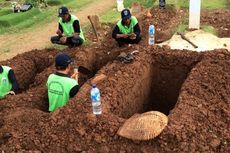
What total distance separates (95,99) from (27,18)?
10.2 meters

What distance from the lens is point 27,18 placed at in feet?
51.1

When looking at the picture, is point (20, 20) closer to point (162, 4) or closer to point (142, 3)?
point (142, 3)

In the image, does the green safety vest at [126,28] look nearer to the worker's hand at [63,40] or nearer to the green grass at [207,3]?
the worker's hand at [63,40]

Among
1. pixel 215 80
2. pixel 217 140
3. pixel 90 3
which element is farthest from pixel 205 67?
pixel 90 3

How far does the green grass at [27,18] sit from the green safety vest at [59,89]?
7.74 metres

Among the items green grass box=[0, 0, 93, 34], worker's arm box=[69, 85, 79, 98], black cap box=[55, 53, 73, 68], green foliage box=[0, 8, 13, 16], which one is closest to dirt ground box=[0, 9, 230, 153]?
worker's arm box=[69, 85, 79, 98]

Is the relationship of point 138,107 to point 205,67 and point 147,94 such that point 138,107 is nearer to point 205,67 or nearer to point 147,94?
point 147,94

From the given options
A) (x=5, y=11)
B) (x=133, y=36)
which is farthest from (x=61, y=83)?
(x=5, y=11)

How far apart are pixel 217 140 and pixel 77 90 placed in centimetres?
259

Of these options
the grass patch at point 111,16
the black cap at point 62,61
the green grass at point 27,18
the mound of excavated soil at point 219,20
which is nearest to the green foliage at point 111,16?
the grass patch at point 111,16

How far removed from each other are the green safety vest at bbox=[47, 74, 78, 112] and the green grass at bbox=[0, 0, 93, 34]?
774 cm

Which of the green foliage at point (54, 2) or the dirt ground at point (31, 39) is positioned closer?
the dirt ground at point (31, 39)

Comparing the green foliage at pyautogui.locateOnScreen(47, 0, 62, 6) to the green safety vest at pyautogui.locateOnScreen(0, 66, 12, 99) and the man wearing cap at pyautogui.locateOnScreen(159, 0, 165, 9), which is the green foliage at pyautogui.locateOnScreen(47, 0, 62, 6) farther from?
the green safety vest at pyautogui.locateOnScreen(0, 66, 12, 99)

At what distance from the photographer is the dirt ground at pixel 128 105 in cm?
609
